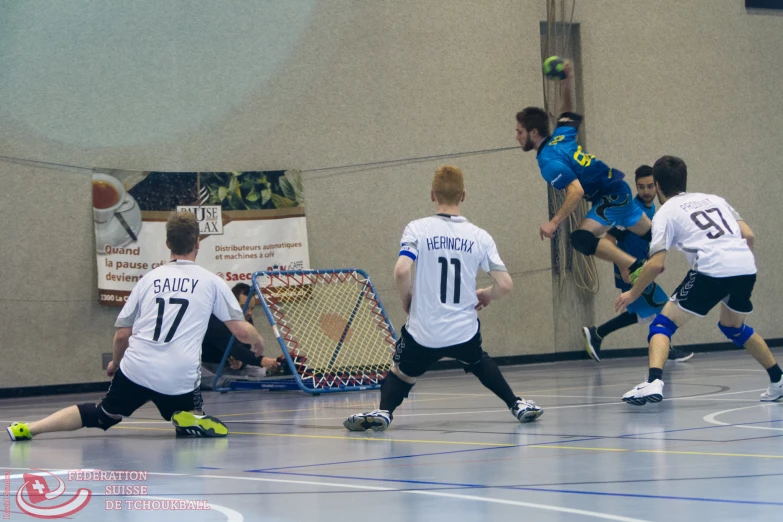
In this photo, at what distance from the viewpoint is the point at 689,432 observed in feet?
19.7

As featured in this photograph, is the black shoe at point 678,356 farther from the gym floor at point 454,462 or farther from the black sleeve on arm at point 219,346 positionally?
the black sleeve on arm at point 219,346

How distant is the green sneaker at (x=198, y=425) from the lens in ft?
22.1

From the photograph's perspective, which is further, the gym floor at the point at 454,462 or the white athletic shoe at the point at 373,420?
the white athletic shoe at the point at 373,420

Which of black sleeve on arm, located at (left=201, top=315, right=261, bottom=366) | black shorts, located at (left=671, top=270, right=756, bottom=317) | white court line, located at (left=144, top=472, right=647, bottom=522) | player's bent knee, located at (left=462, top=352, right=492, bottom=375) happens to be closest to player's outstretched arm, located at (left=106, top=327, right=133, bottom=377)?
white court line, located at (left=144, top=472, right=647, bottom=522)

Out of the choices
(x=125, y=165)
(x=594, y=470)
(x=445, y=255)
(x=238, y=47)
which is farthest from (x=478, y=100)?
(x=594, y=470)

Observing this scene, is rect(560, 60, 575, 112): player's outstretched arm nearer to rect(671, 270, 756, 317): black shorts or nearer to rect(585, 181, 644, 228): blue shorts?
rect(585, 181, 644, 228): blue shorts

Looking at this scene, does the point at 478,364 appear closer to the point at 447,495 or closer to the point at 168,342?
the point at 168,342

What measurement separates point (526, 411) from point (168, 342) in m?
2.17

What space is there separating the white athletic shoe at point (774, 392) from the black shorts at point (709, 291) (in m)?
0.53

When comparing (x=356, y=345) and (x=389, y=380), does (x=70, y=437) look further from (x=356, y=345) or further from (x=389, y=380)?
(x=356, y=345)

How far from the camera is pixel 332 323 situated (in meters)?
12.7

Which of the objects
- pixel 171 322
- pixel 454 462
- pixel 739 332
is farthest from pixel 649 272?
pixel 171 322

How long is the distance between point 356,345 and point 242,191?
86.4 inches

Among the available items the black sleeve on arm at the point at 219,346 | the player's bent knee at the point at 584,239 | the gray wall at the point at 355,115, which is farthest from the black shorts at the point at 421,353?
the gray wall at the point at 355,115
